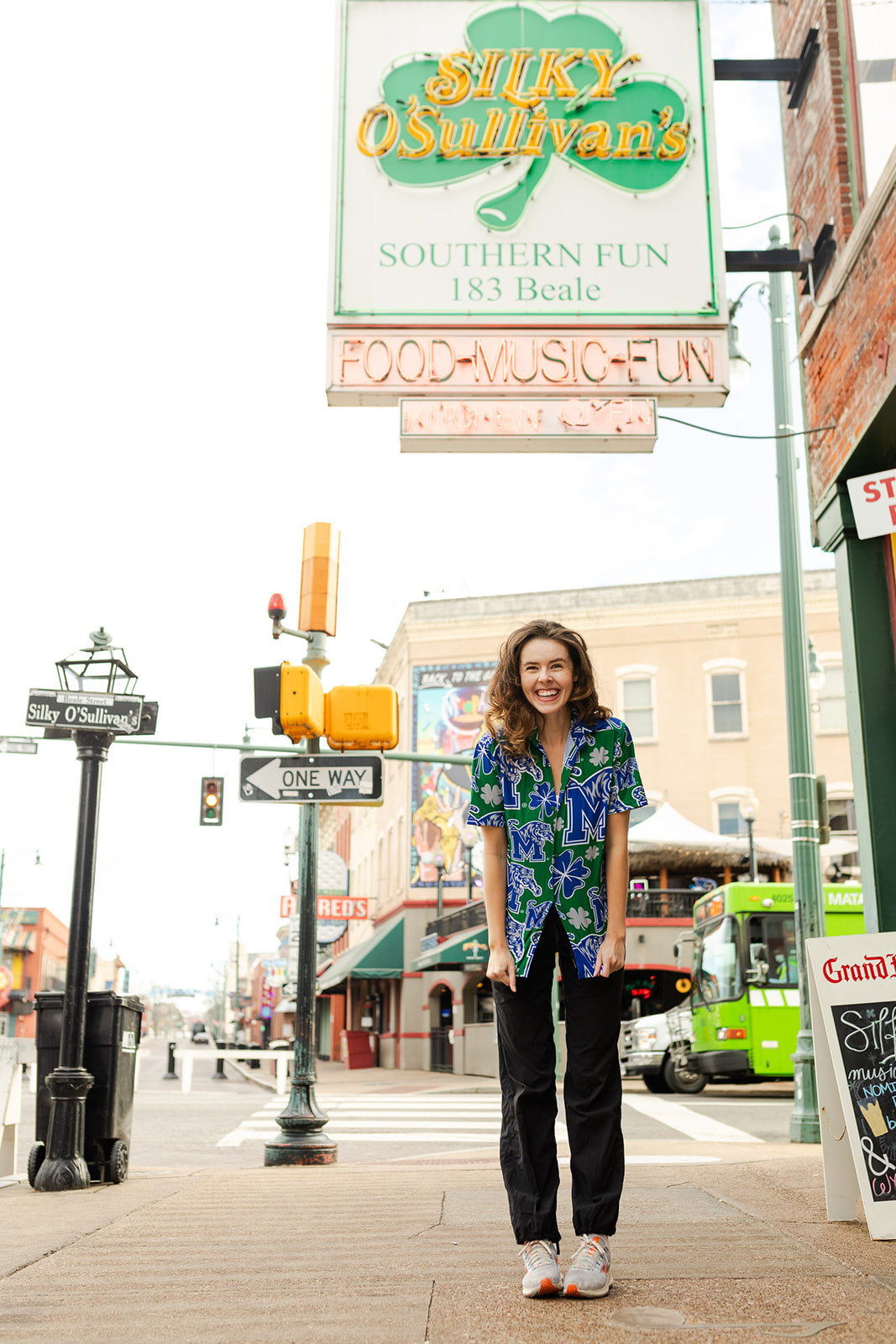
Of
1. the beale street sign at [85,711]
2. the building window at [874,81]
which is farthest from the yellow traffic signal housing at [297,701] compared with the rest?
the building window at [874,81]

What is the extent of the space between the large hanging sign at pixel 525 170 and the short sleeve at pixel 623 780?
3355 mm

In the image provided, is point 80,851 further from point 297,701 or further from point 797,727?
point 797,727

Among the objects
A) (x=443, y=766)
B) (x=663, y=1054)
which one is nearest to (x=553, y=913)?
(x=663, y=1054)

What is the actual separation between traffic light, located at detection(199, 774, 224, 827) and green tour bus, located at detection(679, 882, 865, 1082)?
27.2 ft

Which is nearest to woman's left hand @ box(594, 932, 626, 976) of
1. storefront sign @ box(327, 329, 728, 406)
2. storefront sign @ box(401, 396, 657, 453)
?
storefront sign @ box(401, 396, 657, 453)

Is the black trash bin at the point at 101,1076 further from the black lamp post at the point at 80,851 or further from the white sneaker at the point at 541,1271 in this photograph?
Result: the white sneaker at the point at 541,1271

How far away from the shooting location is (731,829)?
1226 inches

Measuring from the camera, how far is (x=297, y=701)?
29.0 feet

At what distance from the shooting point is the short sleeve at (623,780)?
3.76 metres

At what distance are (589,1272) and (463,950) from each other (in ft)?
76.6

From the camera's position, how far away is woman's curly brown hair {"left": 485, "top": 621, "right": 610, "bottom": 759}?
12.5 ft

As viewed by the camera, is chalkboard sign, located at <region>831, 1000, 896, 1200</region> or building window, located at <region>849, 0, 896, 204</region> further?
building window, located at <region>849, 0, 896, 204</region>

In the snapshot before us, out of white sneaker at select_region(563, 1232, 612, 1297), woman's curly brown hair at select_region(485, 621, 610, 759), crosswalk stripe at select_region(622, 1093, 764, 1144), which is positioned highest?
woman's curly brown hair at select_region(485, 621, 610, 759)

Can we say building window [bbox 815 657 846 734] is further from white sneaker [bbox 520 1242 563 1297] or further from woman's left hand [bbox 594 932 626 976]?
white sneaker [bbox 520 1242 563 1297]
